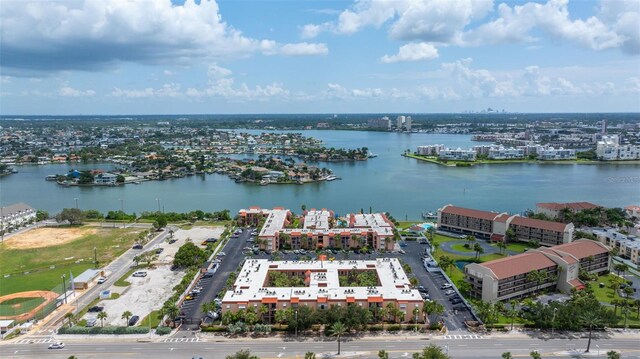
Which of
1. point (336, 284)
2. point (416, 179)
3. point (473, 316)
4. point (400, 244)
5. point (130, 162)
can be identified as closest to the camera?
point (473, 316)

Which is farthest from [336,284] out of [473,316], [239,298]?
[473,316]

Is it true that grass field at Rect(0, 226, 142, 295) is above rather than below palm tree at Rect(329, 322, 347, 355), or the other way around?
below

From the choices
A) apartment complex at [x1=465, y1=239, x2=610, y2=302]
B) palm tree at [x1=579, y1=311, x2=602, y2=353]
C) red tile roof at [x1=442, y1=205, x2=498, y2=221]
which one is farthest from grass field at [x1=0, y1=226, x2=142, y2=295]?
palm tree at [x1=579, y1=311, x2=602, y2=353]

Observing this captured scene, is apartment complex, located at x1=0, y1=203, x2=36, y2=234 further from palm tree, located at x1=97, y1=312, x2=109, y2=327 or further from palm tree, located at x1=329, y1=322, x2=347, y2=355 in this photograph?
palm tree, located at x1=329, y1=322, x2=347, y2=355

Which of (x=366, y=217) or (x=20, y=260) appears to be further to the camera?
(x=366, y=217)

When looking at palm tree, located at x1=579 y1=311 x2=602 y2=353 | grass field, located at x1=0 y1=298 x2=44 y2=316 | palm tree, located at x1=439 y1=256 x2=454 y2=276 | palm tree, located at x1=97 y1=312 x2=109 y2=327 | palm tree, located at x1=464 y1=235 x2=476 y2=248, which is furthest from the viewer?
palm tree, located at x1=464 y1=235 x2=476 y2=248

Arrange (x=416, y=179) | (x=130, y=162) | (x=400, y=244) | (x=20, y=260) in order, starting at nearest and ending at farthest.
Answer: (x=20, y=260)
(x=400, y=244)
(x=416, y=179)
(x=130, y=162)

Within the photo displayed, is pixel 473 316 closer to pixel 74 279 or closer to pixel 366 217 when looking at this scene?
pixel 366 217
